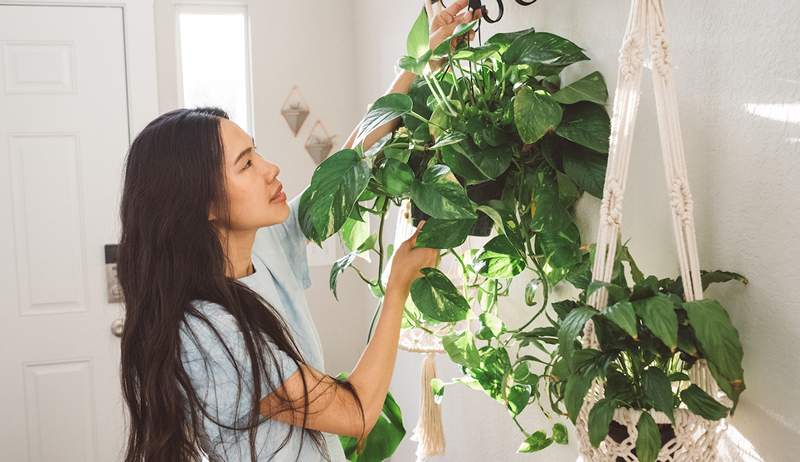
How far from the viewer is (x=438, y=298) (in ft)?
4.40

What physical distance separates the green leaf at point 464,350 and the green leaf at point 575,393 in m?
0.44

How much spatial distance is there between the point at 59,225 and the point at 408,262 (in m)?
2.26

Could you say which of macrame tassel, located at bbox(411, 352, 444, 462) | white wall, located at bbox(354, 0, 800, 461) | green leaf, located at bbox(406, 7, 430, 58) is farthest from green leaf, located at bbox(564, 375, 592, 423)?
macrame tassel, located at bbox(411, 352, 444, 462)

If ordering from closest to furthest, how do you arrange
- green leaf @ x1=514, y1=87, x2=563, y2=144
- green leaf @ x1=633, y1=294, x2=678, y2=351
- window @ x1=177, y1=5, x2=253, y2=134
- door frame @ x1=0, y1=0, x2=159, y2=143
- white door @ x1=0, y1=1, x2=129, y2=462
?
green leaf @ x1=633, y1=294, x2=678, y2=351 < green leaf @ x1=514, y1=87, x2=563, y2=144 < white door @ x1=0, y1=1, x2=129, y2=462 < door frame @ x1=0, y1=0, x2=159, y2=143 < window @ x1=177, y1=5, x2=253, y2=134

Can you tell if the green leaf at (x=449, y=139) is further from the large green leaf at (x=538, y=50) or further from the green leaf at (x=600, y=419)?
the green leaf at (x=600, y=419)

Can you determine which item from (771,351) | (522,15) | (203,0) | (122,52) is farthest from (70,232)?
(771,351)

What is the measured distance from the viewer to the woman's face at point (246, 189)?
1.38m

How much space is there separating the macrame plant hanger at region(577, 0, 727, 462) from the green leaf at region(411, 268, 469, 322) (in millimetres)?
351

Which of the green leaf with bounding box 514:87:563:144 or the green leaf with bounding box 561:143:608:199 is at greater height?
the green leaf with bounding box 514:87:563:144

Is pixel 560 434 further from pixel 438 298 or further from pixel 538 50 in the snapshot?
pixel 538 50

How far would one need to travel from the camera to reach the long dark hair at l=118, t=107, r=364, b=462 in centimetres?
130

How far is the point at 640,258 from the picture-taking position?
4.14 feet

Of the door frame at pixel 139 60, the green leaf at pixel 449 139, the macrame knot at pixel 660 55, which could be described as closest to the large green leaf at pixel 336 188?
the green leaf at pixel 449 139

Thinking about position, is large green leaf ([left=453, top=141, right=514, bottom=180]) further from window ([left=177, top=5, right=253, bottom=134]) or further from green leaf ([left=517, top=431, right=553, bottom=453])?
window ([left=177, top=5, right=253, bottom=134])
